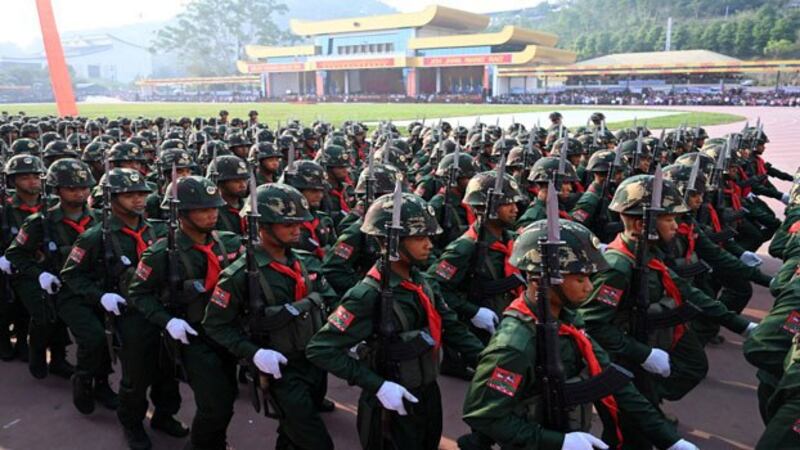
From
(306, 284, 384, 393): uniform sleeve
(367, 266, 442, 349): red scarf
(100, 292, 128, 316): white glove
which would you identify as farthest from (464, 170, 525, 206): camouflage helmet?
(100, 292, 128, 316): white glove

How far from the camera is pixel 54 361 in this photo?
6.49m

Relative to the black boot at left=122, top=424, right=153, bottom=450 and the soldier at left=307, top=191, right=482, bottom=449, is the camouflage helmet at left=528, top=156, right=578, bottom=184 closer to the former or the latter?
the soldier at left=307, top=191, right=482, bottom=449

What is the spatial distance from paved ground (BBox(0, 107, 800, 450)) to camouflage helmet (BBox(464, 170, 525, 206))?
1898 millimetres

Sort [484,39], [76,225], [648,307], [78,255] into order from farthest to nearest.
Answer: [484,39] → [76,225] → [78,255] → [648,307]

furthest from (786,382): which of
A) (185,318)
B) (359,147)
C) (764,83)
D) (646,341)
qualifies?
(764,83)

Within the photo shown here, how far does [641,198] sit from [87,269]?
4.50m

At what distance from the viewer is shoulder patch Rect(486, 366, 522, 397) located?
295 cm

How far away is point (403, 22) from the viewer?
7925cm

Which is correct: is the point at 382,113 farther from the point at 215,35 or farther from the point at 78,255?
the point at 215,35

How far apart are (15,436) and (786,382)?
5.70m

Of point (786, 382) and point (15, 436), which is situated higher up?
point (786, 382)

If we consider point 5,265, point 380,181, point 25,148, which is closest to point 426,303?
point 380,181

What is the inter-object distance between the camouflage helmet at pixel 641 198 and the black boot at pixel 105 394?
15.4 ft

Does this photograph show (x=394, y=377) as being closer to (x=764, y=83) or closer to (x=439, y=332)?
(x=439, y=332)
